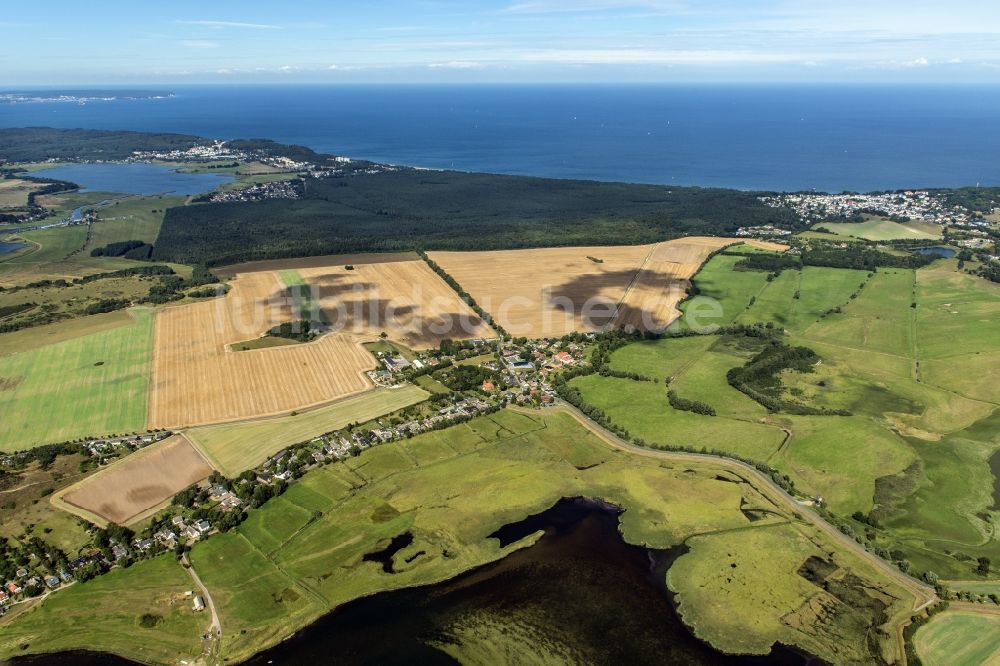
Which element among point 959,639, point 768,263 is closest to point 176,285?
point 768,263

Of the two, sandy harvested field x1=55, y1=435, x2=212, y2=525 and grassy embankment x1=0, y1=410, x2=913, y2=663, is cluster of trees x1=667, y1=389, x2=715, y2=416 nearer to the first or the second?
grassy embankment x1=0, y1=410, x2=913, y2=663

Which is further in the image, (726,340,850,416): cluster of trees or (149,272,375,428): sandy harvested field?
(726,340,850,416): cluster of trees

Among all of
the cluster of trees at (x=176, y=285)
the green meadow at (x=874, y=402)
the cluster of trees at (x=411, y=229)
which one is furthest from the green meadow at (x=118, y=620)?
the cluster of trees at (x=411, y=229)

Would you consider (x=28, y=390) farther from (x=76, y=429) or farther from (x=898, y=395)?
(x=898, y=395)

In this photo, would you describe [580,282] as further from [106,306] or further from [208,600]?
[208,600]

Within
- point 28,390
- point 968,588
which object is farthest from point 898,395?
point 28,390

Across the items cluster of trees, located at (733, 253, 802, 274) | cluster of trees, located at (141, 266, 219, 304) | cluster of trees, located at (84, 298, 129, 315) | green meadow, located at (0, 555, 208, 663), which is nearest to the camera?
green meadow, located at (0, 555, 208, 663)

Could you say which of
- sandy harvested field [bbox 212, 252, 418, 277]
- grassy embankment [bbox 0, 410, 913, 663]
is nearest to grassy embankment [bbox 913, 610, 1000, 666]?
grassy embankment [bbox 0, 410, 913, 663]
